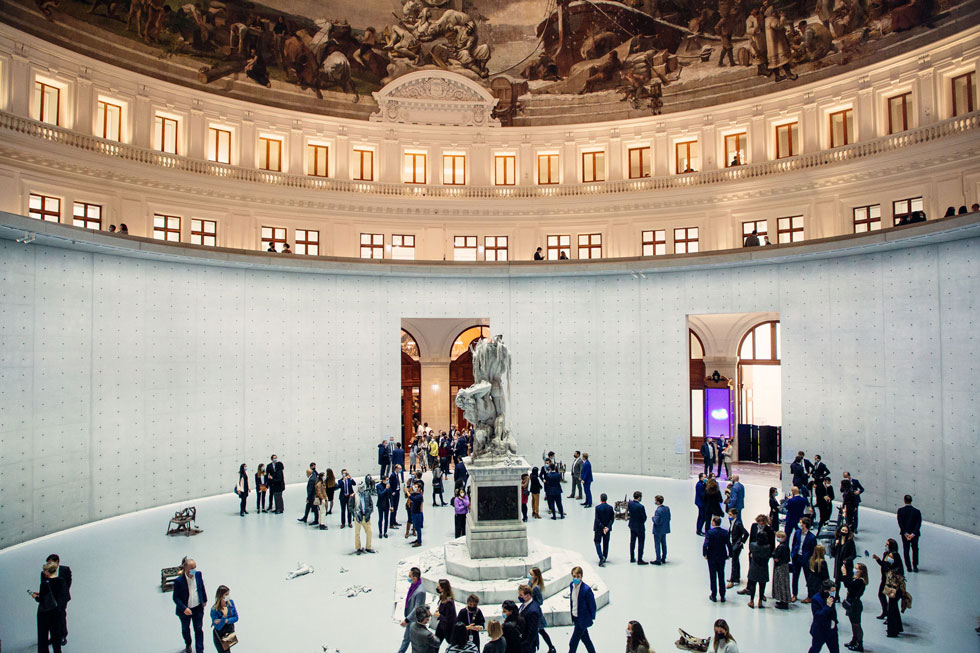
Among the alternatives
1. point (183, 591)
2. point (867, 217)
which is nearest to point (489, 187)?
point (867, 217)

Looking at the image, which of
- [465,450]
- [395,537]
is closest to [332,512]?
[395,537]

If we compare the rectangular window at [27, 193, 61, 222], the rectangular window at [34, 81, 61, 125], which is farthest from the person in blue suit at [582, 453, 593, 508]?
the rectangular window at [34, 81, 61, 125]

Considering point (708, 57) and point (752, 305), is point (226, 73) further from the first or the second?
point (752, 305)

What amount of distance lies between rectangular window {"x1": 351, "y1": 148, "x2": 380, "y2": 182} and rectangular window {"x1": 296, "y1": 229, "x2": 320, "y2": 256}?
2.78m

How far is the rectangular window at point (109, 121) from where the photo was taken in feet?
71.2

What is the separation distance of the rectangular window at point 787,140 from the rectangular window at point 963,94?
4.67 meters

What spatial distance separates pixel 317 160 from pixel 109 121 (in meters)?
7.03

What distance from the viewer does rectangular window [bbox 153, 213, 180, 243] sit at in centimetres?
2281

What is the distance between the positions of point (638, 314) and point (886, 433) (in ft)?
26.6

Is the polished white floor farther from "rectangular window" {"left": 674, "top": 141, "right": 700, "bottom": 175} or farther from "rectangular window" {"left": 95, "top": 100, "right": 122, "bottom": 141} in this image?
"rectangular window" {"left": 674, "top": 141, "right": 700, "bottom": 175}

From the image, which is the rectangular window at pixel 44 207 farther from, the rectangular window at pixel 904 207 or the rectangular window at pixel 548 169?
the rectangular window at pixel 904 207

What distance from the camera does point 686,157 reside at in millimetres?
25625

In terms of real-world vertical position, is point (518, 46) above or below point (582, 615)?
above

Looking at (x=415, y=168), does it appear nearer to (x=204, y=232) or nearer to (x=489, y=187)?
(x=489, y=187)
